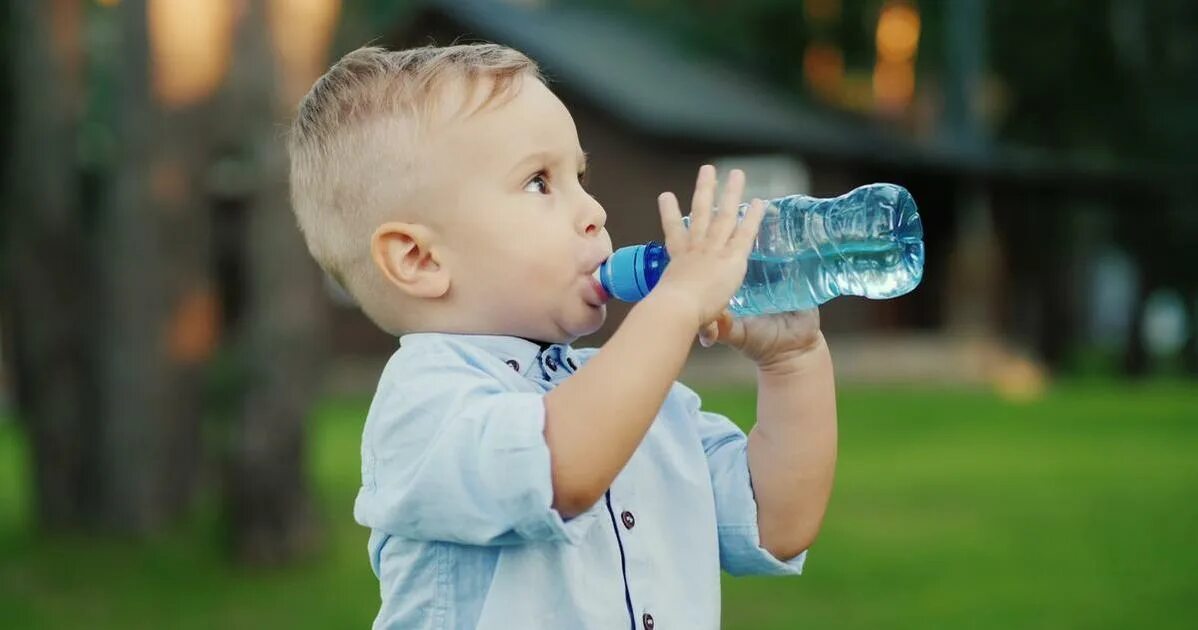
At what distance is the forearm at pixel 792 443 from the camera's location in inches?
94.4

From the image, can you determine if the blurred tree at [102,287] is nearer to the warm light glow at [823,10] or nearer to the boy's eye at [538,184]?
the boy's eye at [538,184]

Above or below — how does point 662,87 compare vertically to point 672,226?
below

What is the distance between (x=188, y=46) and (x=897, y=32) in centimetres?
2712

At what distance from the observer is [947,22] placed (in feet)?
98.1

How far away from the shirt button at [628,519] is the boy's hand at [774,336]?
10.7 inches

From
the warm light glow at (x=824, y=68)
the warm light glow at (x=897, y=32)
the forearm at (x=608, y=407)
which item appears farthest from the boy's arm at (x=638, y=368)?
the warm light glow at (x=824, y=68)

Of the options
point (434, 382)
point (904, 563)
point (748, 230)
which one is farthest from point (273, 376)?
point (748, 230)

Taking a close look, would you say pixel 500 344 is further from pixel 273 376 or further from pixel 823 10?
pixel 823 10

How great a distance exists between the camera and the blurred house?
24.3 meters

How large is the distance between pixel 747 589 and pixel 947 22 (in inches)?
934

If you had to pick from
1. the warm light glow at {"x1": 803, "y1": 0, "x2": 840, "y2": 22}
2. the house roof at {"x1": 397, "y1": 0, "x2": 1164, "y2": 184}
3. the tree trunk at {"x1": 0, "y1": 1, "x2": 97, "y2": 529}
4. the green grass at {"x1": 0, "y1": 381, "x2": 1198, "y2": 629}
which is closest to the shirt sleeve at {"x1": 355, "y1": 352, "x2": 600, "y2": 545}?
the green grass at {"x1": 0, "y1": 381, "x2": 1198, "y2": 629}

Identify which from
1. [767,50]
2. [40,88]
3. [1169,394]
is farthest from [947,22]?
[40,88]

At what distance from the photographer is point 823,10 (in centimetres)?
3412

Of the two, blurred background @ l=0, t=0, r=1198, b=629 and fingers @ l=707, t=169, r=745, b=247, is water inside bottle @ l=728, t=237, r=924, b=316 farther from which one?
blurred background @ l=0, t=0, r=1198, b=629
